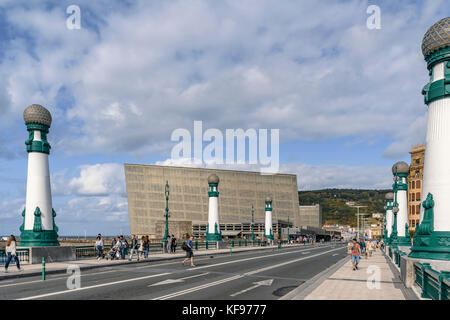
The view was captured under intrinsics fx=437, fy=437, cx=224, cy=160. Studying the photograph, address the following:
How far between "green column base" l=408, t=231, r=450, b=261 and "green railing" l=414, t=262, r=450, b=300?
55 cm

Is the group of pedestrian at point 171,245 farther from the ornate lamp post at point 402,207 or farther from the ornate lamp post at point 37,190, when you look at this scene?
the ornate lamp post at point 402,207

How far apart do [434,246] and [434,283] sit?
3801 mm

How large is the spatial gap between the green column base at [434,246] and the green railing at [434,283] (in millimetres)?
554

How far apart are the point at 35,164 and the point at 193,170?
9236 cm

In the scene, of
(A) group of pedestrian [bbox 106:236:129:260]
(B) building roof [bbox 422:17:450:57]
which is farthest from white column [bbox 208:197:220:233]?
(B) building roof [bbox 422:17:450:57]

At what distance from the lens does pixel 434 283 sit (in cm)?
1062

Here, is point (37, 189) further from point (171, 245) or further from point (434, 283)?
point (434, 283)

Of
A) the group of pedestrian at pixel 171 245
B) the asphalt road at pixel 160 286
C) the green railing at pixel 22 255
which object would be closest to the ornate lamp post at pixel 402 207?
the group of pedestrian at pixel 171 245

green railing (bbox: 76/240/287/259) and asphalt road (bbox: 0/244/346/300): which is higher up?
asphalt road (bbox: 0/244/346/300)

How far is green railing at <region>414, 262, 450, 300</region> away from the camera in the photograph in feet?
30.5

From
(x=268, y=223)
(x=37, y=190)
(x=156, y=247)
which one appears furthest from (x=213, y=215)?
(x=37, y=190)

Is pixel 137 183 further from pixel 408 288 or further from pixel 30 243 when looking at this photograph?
pixel 408 288

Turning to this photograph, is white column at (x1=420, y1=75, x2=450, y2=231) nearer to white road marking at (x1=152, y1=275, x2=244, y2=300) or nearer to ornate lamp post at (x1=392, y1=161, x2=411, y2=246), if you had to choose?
white road marking at (x1=152, y1=275, x2=244, y2=300)
